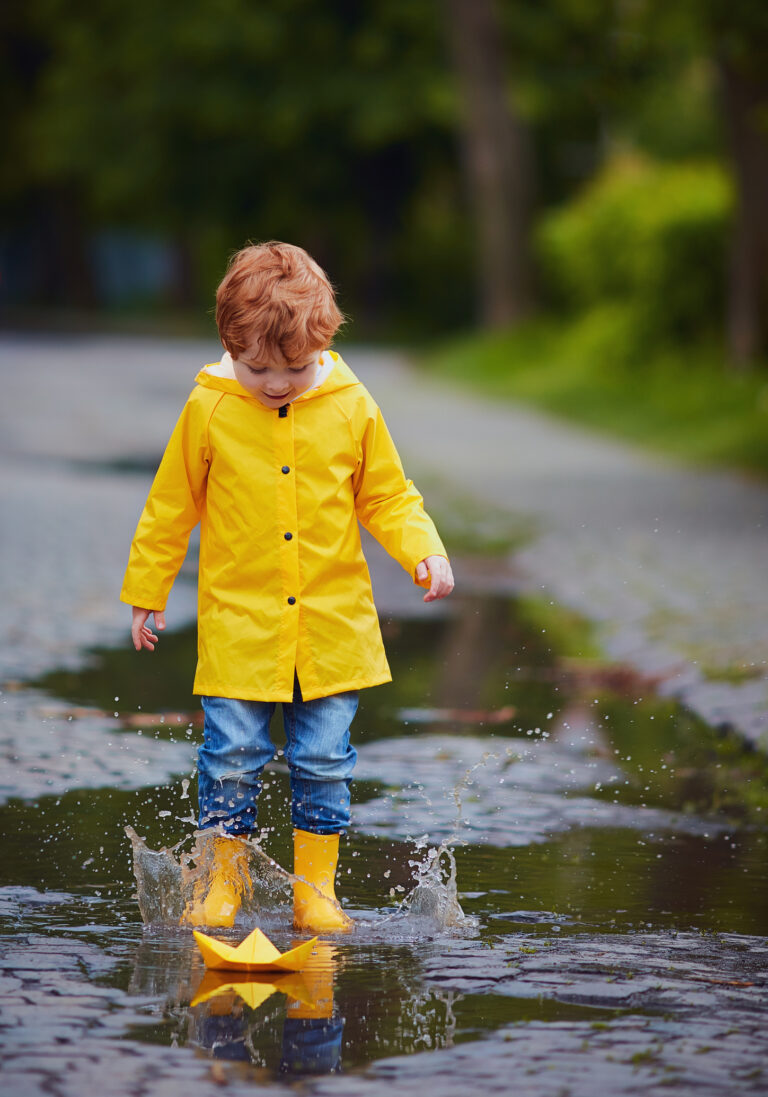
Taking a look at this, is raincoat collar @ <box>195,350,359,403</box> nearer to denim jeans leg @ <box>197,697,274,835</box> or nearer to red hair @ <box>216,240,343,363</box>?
red hair @ <box>216,240,343,363</box>

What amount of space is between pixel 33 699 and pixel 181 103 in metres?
34.3

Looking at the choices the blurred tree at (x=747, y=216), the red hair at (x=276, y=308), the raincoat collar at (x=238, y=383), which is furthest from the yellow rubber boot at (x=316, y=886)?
the blurred tree at (x=747, y=216)

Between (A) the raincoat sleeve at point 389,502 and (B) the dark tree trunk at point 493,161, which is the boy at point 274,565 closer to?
(A) the raincoat sleeve at point 389,502

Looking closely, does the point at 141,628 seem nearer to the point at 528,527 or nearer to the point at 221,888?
the point at 221,888

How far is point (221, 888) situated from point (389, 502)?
898mm

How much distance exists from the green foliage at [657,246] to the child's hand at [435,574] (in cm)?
1621

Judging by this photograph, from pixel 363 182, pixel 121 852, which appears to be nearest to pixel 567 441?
pixel 121 852

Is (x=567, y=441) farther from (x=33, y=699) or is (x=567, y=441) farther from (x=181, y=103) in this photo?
(x=181, y=103)

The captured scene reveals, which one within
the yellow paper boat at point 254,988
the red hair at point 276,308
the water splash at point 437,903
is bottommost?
the yellow paper boat at point 254,988

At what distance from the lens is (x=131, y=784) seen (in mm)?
5172

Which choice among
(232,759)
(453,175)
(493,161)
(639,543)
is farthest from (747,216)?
(453,175)

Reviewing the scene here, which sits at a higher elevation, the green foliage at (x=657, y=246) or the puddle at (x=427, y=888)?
the green foliage at (x=657, y=246)

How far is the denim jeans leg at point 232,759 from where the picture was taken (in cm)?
386

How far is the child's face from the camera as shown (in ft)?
12.1
